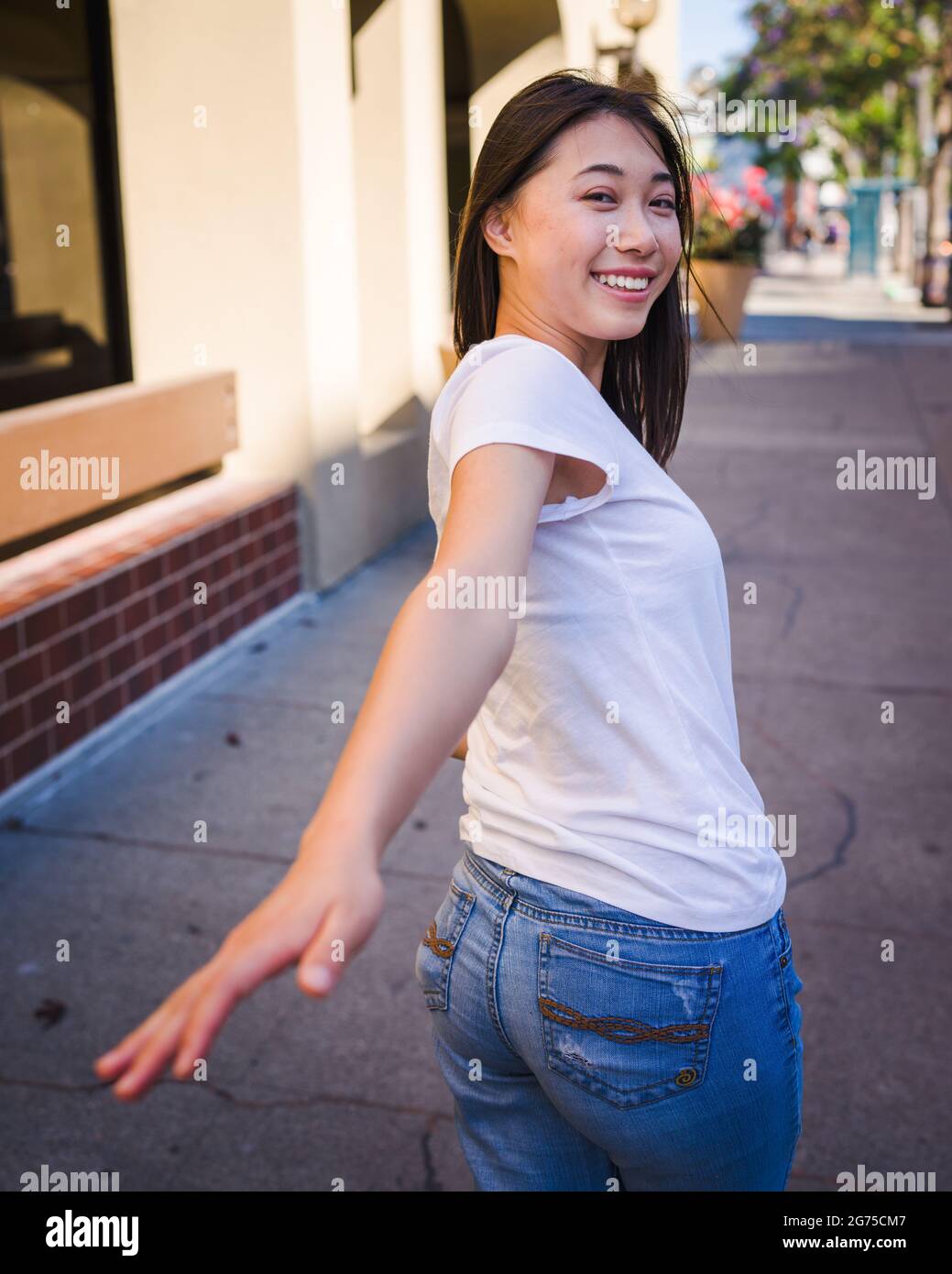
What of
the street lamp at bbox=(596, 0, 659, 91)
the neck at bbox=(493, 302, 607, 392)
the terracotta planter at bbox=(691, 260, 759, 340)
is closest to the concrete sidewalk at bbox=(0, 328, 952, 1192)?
the neck at bbox=(493, 302, 607, 392)

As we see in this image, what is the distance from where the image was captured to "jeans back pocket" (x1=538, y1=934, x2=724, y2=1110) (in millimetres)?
1334

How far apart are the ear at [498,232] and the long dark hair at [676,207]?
1 cm

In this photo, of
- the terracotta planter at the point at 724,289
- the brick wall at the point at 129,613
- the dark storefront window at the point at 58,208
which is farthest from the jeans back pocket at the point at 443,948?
the terracotta planter at the point at 724,289

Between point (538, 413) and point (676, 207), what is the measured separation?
1.76ft

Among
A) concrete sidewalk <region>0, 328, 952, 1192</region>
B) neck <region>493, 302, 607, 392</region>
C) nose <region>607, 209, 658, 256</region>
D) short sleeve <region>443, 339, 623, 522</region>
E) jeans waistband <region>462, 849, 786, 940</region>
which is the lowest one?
concrete sidewalk <region>0, 328, 952, 1192</region>

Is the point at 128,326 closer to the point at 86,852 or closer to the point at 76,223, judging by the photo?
the point at 76,223

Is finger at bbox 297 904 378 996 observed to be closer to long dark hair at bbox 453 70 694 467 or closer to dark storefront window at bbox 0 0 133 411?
long dark hair at bbox 453 70 694 467

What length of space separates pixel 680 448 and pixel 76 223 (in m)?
5.12

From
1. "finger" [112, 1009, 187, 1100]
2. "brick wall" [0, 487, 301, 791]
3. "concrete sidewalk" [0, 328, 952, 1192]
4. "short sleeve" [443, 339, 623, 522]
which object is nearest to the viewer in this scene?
"finger" [112, 1009, 187, 1100]

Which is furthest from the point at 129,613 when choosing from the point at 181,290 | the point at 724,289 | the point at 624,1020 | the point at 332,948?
the point at 724,289

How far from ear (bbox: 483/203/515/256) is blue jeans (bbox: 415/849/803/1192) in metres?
0.70

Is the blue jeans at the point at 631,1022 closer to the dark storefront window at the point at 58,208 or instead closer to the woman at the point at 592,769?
the woman at the point at 592,769
